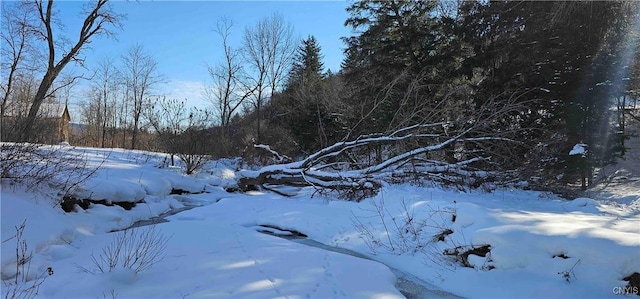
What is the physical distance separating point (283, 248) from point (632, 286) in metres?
4.03

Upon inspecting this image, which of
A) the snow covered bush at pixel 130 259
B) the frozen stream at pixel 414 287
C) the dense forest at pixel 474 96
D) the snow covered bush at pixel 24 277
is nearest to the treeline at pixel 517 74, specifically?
the dense forest at pixel 474 96

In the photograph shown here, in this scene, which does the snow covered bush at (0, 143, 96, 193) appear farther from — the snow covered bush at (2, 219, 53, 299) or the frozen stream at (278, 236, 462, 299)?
the frozen stream at (278, 236, 462, 299)

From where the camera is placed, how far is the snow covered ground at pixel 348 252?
3.64 metres

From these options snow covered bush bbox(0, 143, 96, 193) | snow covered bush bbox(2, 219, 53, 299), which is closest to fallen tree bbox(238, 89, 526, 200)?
snow covered bush bbox(0, 143, 96, 193)

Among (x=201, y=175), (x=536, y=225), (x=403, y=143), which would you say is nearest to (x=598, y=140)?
(x=403, y=143)

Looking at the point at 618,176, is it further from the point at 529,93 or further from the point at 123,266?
the point at 123,266

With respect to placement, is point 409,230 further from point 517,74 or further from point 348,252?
point 517,74

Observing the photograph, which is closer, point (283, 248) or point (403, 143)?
point (283, 248)

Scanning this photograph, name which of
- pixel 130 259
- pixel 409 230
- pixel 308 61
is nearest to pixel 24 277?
pixel 130 259

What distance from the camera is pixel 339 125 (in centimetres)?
1953

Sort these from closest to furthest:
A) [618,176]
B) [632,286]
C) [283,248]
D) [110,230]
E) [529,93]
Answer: [632,286]
[283,248]
[110,230]
[529,93]
[618,176]

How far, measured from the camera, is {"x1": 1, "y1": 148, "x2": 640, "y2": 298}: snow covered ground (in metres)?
3.64

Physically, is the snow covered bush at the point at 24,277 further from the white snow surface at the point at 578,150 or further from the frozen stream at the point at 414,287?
the white snow surface at the point at 578,150

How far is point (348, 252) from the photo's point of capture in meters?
5.96
